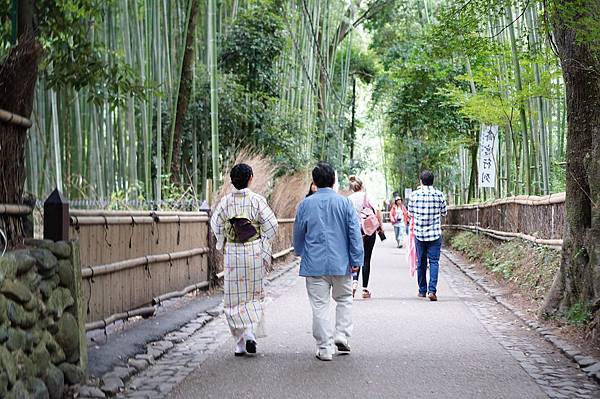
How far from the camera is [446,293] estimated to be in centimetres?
1080

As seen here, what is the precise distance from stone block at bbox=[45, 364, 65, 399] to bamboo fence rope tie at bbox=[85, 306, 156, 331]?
4.20ft

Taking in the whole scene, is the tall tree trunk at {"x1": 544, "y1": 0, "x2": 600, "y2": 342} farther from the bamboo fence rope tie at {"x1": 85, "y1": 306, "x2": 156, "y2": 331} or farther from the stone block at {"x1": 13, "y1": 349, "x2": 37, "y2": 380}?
the stone block at {"x1": 13, "y1": 349, "x2": 37, "y2": 380}

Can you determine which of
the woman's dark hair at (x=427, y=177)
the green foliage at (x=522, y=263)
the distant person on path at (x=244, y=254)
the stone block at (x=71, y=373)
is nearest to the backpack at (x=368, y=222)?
the woman's dark hair at (x=427, y=177)

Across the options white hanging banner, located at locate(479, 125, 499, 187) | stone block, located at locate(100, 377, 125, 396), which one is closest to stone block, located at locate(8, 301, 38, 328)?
stone block, located at locate(100, 377, 125, 396)

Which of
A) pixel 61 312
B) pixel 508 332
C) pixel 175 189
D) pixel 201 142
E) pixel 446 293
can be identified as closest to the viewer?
pixel 61 312

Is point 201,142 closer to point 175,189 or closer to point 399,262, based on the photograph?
point 175,189

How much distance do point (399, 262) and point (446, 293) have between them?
21.7 feet

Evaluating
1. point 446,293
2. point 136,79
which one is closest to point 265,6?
point 446,293

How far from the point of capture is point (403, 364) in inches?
226

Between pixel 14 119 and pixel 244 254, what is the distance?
2122 mm

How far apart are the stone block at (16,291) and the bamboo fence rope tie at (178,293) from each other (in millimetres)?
3851

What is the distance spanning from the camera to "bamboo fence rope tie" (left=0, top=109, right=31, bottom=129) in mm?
4520

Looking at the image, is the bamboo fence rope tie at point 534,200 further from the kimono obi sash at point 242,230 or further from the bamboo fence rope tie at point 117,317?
the bamboo fence rope tie at point 117,317

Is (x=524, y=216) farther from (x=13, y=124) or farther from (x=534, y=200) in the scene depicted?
(x=13, y=124)
